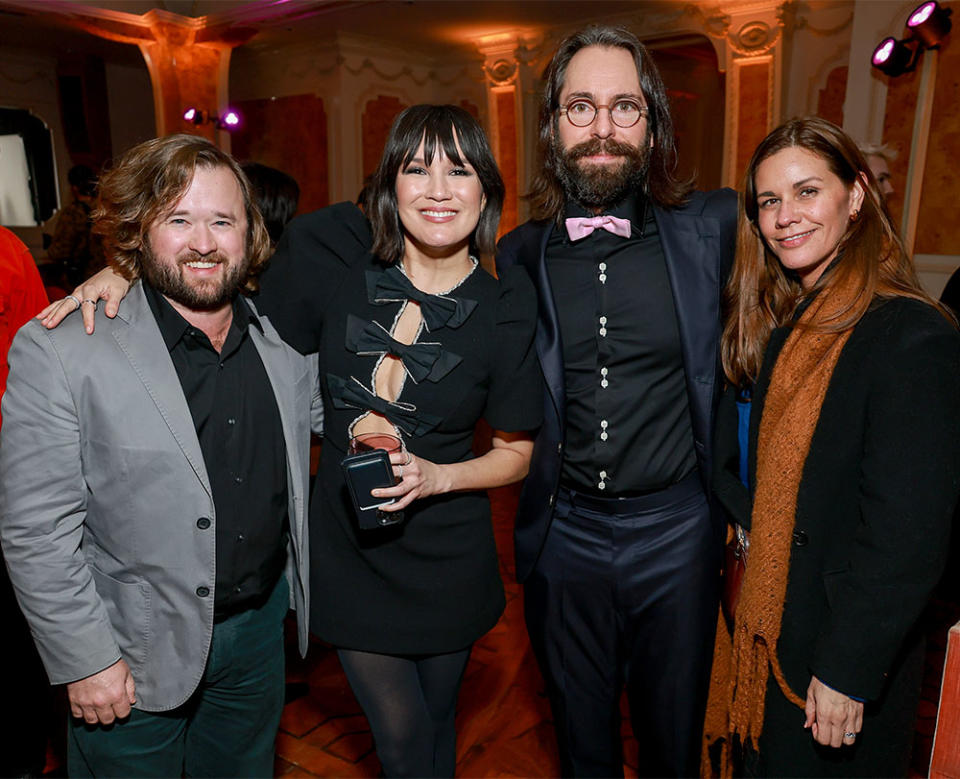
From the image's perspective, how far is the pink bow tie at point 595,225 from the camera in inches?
77.4

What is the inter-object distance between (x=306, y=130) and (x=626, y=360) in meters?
10.8

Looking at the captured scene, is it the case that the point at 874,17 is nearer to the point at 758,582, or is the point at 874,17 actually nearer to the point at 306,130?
the point at 758,582

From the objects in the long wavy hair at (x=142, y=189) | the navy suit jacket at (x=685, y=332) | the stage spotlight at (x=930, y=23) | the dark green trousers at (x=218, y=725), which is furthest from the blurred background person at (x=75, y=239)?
the stage spotlight at (x=930, y=23)

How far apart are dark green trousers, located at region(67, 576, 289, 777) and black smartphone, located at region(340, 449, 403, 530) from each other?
496 mm

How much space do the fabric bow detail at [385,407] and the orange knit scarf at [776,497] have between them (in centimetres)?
73

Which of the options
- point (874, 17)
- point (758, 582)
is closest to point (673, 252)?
point (758, 582)

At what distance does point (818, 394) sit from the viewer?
160 cm

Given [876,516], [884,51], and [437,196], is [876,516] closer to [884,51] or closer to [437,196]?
[437,196]

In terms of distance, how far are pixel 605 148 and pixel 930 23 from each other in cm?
443

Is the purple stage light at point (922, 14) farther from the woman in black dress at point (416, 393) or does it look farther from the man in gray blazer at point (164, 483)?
the man in gray blazer at point (164, 483)

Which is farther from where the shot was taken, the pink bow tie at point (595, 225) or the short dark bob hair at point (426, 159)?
the pink bow tie at point (595, 225)

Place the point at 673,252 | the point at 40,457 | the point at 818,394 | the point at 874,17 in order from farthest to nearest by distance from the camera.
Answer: the point at 874,17 → the point at 673,252 → the point at 818,394 → the point at 40,457

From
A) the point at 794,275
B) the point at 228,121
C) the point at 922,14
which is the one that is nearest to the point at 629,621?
the point at 794,275

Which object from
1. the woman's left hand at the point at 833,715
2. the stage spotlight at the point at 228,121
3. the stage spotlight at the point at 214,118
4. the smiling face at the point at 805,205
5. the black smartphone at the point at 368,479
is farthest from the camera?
the stage spotlight at the point at 228,121
